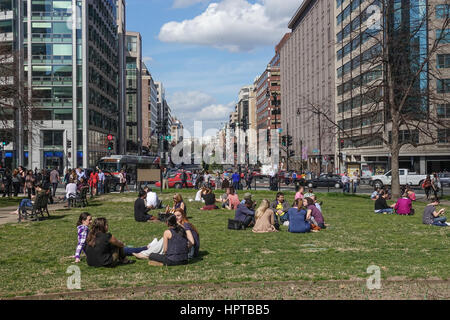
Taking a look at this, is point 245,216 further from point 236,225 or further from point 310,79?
point 310,79

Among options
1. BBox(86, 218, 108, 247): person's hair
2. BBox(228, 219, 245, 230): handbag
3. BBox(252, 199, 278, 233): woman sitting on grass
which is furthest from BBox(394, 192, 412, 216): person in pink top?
BBox(86, 218, 108, 247): person's hair

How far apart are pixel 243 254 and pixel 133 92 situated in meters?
109

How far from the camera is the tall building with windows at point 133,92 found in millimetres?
115562

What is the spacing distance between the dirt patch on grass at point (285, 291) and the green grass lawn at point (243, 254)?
0.31 metres

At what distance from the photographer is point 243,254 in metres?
11.0

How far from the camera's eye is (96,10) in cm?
7138

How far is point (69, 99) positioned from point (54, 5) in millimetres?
12416

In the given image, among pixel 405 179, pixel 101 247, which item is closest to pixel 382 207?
pixel 101 247

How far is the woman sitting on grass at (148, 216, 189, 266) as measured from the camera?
9828mm

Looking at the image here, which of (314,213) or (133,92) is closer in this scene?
(314,213)

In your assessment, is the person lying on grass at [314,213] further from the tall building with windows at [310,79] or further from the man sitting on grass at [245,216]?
the tall building with windows at [310,79]
